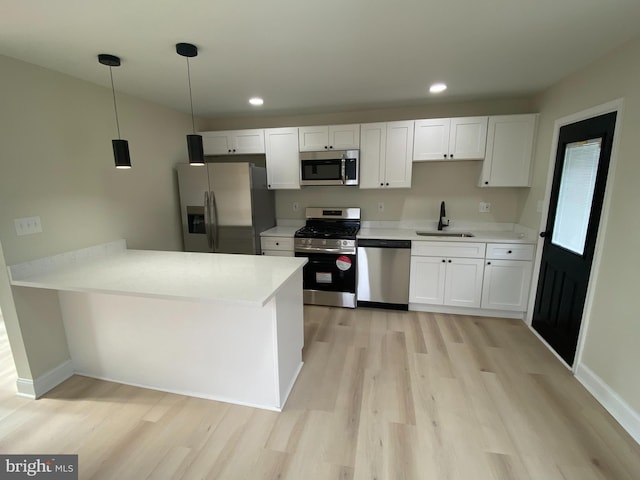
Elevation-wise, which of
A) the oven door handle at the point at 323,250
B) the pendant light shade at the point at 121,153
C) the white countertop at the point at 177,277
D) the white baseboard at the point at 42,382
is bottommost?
the white baseboard at the point at 42,382

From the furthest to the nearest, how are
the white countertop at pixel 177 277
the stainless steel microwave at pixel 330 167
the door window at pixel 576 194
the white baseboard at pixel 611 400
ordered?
1. the stainless steel microwave at pixel 330 167
2. the door window at pixel 576 194
3. the white baseboard at pixel 611 400
4. the white countertop at pixel 177 277

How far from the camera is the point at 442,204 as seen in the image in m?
3.54

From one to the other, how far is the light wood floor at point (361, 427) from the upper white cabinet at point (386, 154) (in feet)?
6.38

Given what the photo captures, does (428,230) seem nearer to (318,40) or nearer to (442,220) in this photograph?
(442,220)

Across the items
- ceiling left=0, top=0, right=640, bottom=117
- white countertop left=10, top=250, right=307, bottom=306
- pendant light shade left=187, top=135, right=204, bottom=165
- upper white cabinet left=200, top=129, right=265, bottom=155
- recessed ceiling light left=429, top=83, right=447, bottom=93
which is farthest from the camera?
upper white cabinet left=200, top=129, right=265, bottom=155

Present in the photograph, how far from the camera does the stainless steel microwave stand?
11.2ft

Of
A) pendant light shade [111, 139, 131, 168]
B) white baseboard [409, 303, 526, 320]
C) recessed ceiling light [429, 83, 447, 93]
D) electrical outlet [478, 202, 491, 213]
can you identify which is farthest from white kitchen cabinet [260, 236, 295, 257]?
electrical outlet [478, 202, 491, 213]

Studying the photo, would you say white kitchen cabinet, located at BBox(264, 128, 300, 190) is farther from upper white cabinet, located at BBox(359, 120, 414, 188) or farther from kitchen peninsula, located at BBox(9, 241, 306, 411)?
kitchen peninsula, located at BBox(9, 241, 306, 411)

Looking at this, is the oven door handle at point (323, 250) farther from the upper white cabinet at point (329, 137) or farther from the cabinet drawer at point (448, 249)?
the upper white cabinet at point (329, 137)

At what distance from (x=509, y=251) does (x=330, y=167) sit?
7.08 ft

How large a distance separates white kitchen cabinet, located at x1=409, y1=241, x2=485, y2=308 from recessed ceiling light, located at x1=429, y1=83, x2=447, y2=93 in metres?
1.55

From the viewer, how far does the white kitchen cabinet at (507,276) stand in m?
3.01

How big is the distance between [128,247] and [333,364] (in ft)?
7.48

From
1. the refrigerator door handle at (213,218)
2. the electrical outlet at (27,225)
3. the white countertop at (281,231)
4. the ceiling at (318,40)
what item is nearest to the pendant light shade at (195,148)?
the ceiling at (318,40)
